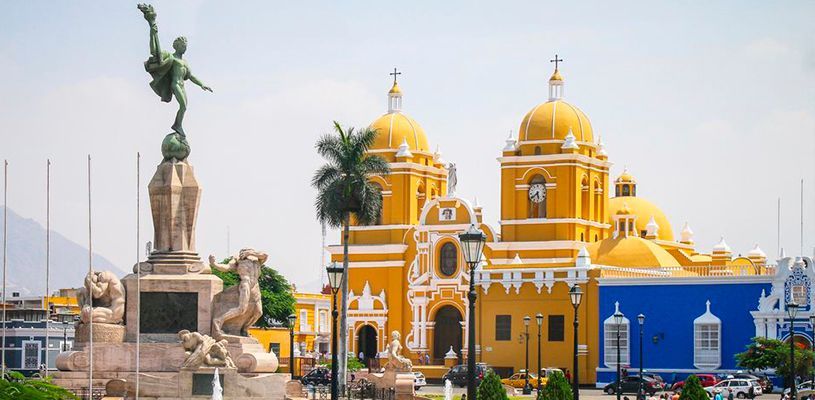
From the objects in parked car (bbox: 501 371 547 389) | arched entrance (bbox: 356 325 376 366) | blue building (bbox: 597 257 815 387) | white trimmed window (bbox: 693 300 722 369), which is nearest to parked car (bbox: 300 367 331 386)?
parked car (bbox: 501 371 547 389)

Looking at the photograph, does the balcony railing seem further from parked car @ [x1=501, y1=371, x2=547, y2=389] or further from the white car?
the white car

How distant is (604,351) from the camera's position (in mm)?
69438

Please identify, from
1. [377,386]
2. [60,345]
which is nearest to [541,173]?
[60,345]

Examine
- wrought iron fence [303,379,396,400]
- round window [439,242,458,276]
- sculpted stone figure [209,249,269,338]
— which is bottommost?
wrought iron fence [303,379,396,400]

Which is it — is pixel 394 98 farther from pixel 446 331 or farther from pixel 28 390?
pixel 28 390

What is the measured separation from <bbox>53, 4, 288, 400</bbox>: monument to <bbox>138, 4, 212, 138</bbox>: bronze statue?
0.02 meters

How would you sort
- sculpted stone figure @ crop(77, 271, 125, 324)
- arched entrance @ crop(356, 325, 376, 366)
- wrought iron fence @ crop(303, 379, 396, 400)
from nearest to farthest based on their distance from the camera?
sculpted stone figure @ crop(77, 271, 125, 324)
wrought iron fence @ crop(303, 379, 396, 400)
arched entrance @ crop(356, 325, 376, 366)

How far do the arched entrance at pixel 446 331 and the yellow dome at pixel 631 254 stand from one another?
7.43 m

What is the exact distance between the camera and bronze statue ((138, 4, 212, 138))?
112 feet

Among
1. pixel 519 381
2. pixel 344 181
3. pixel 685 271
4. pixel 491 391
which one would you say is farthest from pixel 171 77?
pixel 685 271

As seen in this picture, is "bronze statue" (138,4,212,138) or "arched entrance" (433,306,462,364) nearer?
"bronze statue" (138,4,212,138)

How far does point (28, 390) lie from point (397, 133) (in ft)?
199

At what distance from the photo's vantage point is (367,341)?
80250 millimetres

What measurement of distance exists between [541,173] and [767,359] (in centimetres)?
1814
